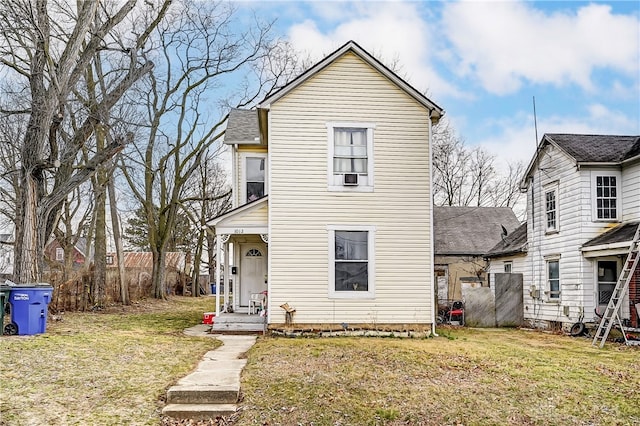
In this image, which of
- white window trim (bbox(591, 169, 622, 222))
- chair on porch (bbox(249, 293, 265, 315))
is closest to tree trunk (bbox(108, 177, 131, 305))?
chair on porch (bbox(249, 293, 265, 315))

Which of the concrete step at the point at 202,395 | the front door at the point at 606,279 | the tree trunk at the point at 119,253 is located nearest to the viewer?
the concrete step at the point at 202,395

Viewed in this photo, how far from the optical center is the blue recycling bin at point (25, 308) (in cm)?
1112

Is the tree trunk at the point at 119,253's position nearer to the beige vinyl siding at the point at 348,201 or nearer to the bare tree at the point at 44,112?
the bare tree at the point at 44,112

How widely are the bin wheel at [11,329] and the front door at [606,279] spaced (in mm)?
14988

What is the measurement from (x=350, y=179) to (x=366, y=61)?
10.2 ft

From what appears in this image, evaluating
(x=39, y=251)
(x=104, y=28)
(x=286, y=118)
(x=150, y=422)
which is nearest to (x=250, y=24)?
(x=104, y=28)

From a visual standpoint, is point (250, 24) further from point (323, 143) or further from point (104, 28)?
point (323, 143)

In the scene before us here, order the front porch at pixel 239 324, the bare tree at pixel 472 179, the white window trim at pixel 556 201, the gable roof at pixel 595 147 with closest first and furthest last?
1. the front porch at pixel 239 324
2. the gable roof at pixel 595 147
3. the white window trim at pixel 556 201
4. the bare tree at pixel 472 179

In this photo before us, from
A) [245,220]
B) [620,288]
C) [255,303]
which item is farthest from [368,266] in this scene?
[620,288]

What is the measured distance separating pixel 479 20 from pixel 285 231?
24.4ft

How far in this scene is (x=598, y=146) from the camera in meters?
17.5

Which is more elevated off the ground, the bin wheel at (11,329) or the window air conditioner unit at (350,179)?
the window air conditioner unit at (350,179)

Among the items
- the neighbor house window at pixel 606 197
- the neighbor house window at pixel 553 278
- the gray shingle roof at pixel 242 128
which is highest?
the gray shingle roof at pixel 242 128

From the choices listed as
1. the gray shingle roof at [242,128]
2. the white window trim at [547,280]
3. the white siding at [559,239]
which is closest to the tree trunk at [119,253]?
the gray shingle roof at [242,128]
